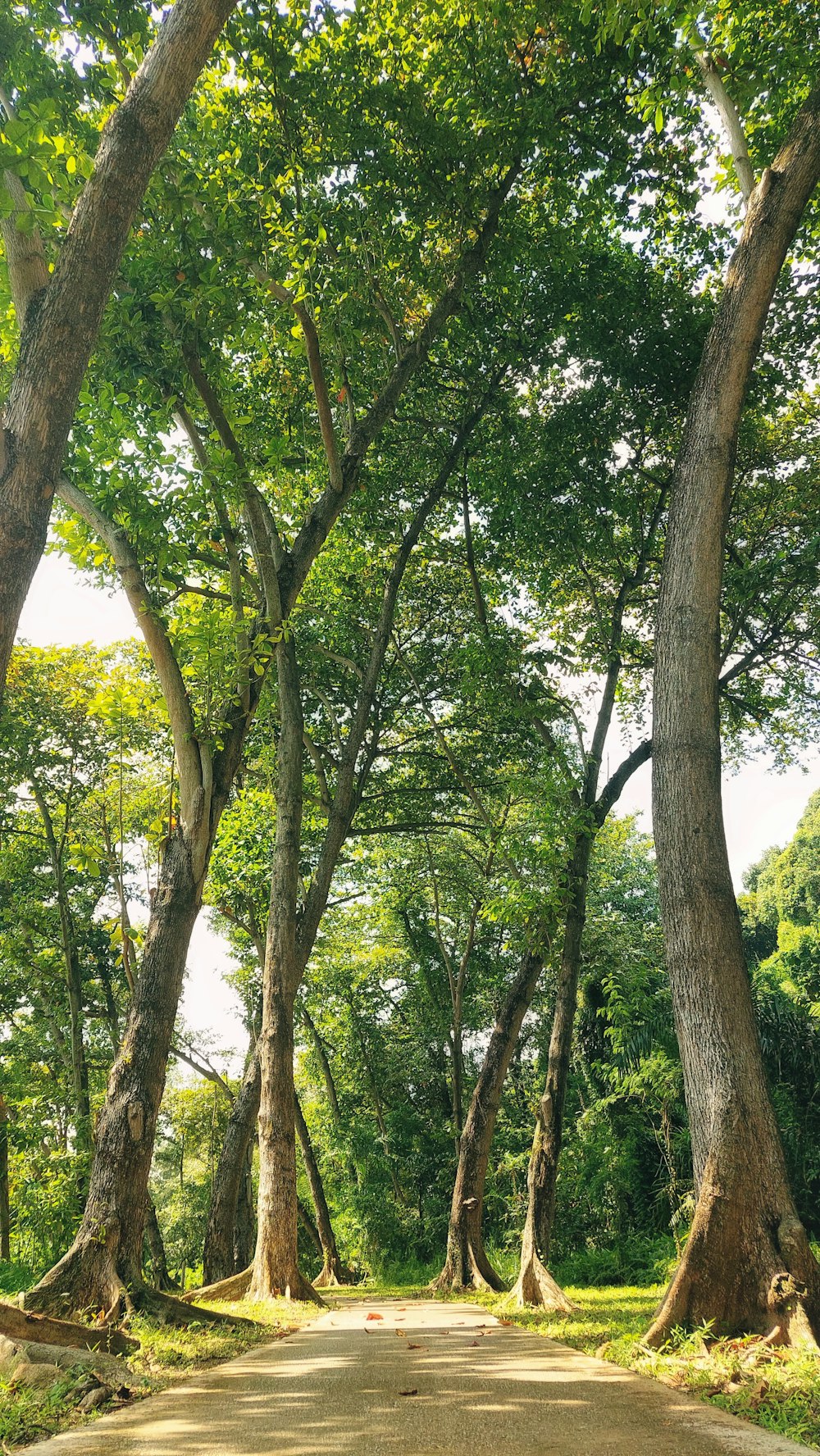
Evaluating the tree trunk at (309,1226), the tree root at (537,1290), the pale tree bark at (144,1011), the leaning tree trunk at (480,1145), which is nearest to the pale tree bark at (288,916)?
the pale tree bark at (144,1011)

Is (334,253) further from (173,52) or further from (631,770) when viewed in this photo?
(631,770)

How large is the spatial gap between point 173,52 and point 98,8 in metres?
2.08

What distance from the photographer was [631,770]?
1034 centimetres

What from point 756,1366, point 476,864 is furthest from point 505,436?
point 476,864

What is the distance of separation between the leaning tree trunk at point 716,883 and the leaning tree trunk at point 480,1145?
481 cm

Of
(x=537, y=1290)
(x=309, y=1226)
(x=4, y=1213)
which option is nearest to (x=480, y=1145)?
(x=537, y=1290)

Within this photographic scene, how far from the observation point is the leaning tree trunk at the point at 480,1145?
10.4m

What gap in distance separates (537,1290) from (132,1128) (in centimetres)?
539

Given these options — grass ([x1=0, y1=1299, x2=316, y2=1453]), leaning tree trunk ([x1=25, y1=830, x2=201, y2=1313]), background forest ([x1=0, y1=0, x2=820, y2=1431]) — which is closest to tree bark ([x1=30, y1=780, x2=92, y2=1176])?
background forest ([x1=0, y1=0, x2=820, y2=1431])

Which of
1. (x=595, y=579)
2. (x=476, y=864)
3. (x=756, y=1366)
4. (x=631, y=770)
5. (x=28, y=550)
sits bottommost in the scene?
(x=756, y=1366)

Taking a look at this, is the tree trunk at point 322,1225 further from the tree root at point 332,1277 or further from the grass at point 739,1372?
the grass at point 739,1372

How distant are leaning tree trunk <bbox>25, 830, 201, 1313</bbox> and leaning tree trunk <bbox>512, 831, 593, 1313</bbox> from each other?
4660 millimetres

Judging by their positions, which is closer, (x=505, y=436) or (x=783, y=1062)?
(x=505, y=436)

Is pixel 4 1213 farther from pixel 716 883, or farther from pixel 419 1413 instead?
pixel 716 883
